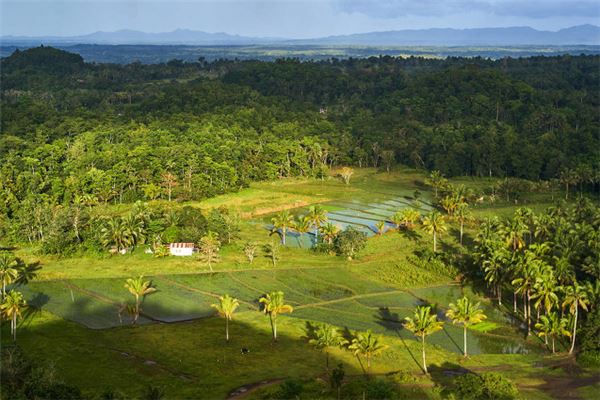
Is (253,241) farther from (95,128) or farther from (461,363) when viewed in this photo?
(95,128)

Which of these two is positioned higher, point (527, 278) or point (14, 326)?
point (527, 278)

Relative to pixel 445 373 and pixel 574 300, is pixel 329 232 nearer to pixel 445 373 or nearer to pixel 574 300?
pixel 445 373

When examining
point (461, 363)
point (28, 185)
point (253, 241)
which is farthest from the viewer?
point (28, 185)

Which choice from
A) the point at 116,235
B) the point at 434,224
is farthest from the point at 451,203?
the point at 116,235

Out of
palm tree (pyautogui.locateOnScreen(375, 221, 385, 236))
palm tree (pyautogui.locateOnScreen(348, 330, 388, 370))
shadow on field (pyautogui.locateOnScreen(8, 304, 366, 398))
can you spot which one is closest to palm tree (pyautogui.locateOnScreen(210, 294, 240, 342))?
shadow on field (pyautogui.locateOnScreen(8, 304, 366, 398))

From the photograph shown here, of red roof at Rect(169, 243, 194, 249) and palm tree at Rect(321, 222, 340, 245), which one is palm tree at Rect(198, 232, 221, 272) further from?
palm tree at Rect(321, 222, 340, 245)

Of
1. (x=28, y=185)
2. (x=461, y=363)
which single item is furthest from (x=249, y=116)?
(x=461, y=363)

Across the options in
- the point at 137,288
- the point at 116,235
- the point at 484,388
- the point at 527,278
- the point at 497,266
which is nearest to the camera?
the point at 484,388
